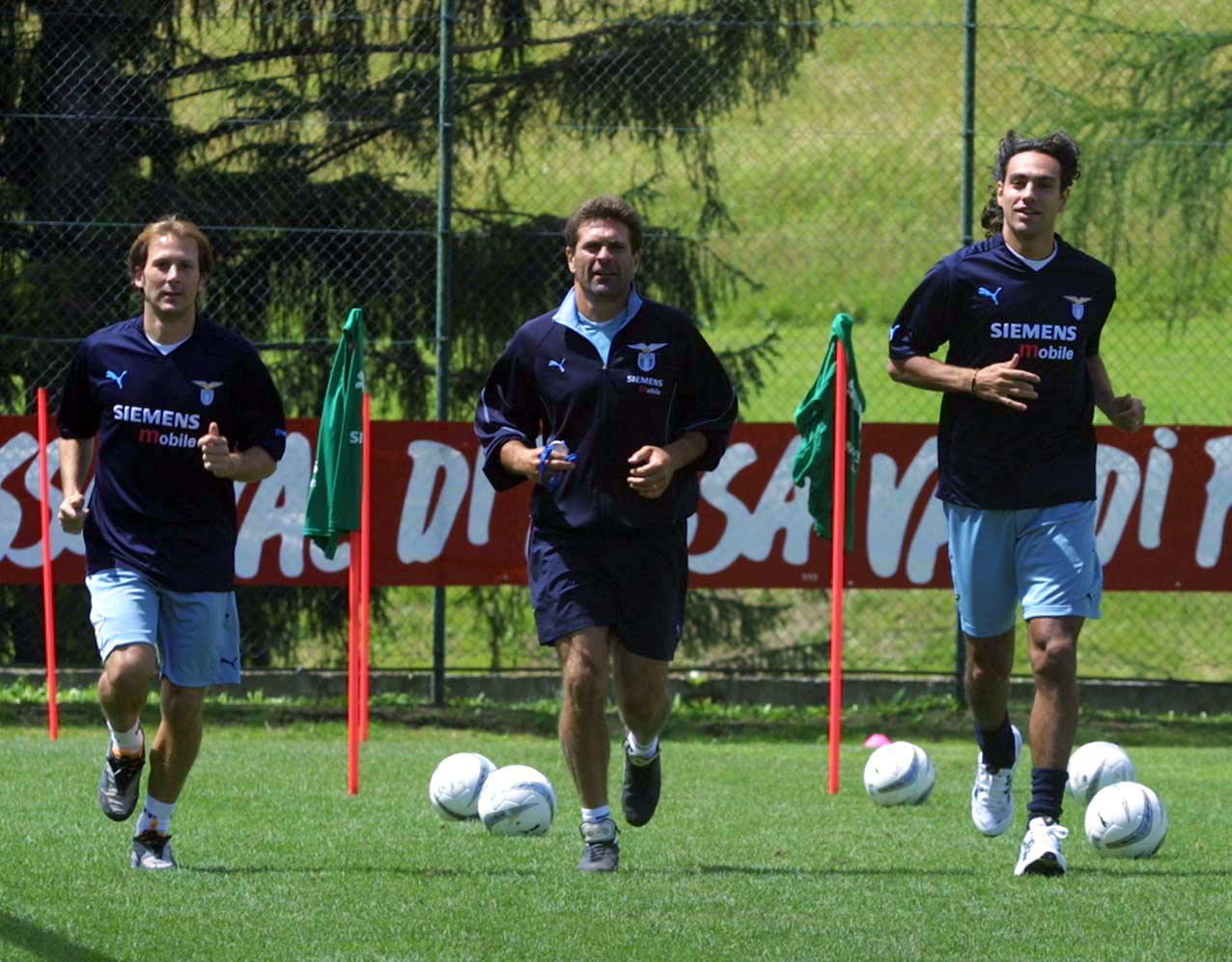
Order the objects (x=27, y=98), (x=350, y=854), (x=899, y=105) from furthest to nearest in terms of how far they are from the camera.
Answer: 1. (x=899, y=105)
2. (x=27, y=98)
3. (x=350, y=854)

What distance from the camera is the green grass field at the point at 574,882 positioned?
534 cm

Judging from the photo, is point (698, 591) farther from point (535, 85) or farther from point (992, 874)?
point (992, 874)

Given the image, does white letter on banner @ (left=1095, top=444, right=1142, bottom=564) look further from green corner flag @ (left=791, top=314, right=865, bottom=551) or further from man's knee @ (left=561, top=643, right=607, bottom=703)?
man's knee @ (left=561, top=643, right=607, bottom=703)

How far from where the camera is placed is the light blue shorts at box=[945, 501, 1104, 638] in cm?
675

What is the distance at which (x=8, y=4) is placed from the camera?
44.2 feet

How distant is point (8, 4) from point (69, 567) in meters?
3.82

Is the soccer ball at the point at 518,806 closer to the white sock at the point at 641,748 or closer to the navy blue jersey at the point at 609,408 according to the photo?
the white sock at the point at 641,748

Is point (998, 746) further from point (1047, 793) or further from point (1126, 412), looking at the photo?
point (1126, 412)

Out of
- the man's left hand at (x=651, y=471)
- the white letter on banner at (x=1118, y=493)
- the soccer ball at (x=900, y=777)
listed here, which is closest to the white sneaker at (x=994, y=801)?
the soccer ball at (x=900, y=777)

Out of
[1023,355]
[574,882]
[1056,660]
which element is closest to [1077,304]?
[1023,355]

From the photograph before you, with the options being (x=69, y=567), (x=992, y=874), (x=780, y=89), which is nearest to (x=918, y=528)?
(x=780, y=89)

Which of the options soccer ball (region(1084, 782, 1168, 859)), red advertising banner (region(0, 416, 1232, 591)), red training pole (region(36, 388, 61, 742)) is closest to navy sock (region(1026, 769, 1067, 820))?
soccer ball (region(1084, 782, 1168, 859))

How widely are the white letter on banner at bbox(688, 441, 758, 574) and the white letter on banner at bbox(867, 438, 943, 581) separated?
75 cm

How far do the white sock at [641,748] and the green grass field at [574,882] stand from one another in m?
0.34
